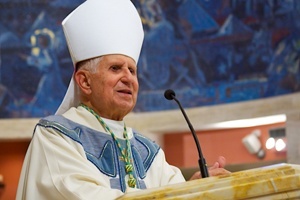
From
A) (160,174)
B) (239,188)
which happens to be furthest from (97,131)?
(239,188)

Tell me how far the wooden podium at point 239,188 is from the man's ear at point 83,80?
128 cm

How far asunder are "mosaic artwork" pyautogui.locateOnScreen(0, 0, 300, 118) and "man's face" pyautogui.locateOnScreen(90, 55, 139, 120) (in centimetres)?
893

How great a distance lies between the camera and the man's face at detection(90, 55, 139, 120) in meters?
3.36

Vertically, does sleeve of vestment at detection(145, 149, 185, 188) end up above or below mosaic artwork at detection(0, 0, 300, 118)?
below

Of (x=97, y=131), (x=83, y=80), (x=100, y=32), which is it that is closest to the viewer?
(x=97, y=131)

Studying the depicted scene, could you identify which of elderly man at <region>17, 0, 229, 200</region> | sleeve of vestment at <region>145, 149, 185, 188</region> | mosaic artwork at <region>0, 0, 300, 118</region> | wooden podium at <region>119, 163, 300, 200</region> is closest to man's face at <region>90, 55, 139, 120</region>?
elderly man at <region>17, 0, 229, 200</region>

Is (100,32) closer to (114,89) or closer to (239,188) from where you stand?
(114,89)

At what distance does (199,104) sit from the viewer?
1266cm

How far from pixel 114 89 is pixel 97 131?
0.66 feet

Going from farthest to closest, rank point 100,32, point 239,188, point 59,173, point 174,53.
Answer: point 174,53, point 100,32, point 59,173, point 239,188

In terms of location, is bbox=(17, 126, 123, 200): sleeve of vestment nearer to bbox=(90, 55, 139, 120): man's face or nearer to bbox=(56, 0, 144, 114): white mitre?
bbox=(90, 55, 139, 120): man's face

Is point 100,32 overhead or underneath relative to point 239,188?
overhead

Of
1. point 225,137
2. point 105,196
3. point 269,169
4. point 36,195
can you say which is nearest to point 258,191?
point 269,169

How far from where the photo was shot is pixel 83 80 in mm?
3484
